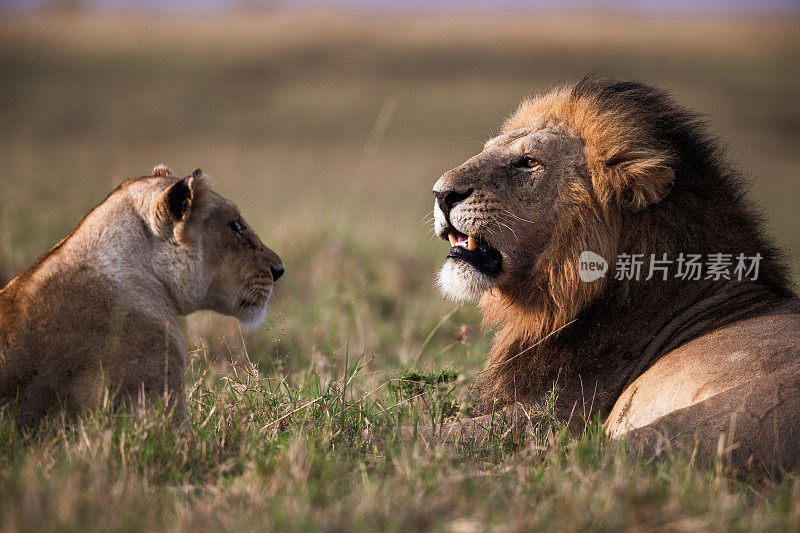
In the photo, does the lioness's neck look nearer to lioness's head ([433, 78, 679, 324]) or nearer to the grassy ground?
the grassy ground

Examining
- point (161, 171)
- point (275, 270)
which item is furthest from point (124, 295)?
point (161, 171)

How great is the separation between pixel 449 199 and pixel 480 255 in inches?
11.0

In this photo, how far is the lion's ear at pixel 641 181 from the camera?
357 cm

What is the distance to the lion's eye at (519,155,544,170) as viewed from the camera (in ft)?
12.6

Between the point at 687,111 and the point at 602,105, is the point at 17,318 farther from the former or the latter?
the point at 687,111

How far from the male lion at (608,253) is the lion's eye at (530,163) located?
0.6 inches

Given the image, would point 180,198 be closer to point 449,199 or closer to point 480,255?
point 449,199

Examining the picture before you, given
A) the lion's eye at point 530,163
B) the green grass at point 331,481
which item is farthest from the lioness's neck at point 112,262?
the lion's eye at point 530,163

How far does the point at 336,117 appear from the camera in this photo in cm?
2855

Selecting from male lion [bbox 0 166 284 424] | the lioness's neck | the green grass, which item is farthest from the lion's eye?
the lioness's neck

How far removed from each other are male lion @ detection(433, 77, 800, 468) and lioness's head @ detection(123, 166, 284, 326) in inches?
33.9

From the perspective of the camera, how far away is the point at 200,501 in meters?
2.52

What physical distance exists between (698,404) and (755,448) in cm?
25

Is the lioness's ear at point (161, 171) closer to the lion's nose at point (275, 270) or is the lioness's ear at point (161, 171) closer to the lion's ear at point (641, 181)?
the lion's nose at point (275, 270)
